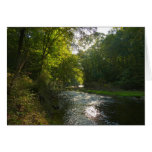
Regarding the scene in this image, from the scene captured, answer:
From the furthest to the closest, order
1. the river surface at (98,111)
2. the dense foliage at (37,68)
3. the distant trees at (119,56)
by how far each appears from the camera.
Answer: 1. the river surface at (98,111)
2. the distant trees at (119,56)
3. the dense foliage at (37,68)

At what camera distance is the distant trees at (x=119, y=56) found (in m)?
3.40

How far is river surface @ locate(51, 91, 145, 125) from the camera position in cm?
375

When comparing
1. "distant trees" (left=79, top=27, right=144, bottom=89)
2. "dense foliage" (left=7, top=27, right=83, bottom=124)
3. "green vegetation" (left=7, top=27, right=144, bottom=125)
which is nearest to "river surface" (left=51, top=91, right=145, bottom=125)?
"green vegetation" (left=7, top=27, right=144, bottom=125)

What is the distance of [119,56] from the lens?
3777mm

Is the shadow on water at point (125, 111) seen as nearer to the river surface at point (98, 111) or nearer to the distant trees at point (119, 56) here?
the river surface at point (98, 111)

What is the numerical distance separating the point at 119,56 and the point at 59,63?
8.12 feet

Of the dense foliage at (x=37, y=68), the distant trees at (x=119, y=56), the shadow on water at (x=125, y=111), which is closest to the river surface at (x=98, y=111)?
the shadow on water at (x=125, y=111)

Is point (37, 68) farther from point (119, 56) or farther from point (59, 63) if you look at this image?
point (119, 56)

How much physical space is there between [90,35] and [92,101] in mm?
4549

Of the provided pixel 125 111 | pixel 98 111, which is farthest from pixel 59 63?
pixel 125 111

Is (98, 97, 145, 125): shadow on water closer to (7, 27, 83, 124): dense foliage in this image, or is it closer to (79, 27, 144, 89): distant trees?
(79, 27, 144, 89): distant trees

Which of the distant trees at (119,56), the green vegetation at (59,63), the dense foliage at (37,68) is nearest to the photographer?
the dense foliage at (37,68)
